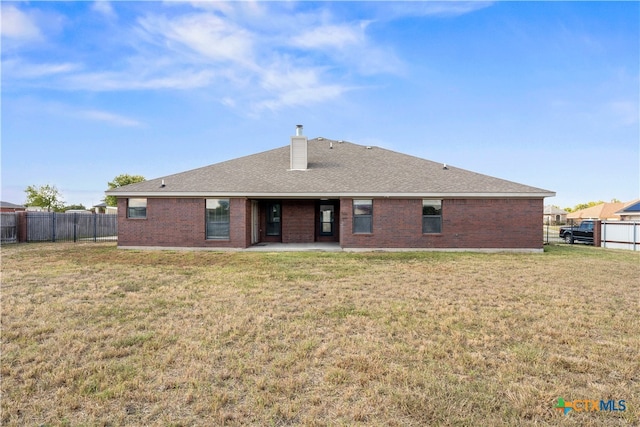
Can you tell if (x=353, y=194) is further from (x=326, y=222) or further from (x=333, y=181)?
(x=326, y=222)

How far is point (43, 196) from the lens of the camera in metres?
53.1

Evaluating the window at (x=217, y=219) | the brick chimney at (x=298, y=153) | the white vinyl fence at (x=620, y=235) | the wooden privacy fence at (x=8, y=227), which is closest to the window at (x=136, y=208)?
the window at (x=217, y=219)

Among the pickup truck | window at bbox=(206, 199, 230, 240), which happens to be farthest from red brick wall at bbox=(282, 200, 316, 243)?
the pickup truck

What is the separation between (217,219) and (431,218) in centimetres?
1010

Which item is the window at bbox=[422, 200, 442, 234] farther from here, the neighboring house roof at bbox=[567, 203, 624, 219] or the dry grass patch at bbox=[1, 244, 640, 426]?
the neighboring house roof at bbox=[567, 203, 624, 219]

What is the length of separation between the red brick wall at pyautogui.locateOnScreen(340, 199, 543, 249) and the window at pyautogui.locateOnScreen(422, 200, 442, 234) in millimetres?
199

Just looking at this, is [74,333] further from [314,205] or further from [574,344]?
[314,205]

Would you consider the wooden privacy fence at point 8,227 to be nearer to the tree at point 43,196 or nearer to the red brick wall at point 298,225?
the red brick wall at point 298,225

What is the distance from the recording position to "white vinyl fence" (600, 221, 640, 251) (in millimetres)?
16781

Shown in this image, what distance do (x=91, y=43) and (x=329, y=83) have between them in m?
11.0

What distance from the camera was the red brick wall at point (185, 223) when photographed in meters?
15.2

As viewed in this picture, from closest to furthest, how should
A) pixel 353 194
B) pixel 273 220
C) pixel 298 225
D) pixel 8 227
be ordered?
pixel 353 194, pixel 298 225, pixel 273 220, pixel 8 227

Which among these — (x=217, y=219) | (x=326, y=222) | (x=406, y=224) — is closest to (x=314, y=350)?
(x=406, y=224)

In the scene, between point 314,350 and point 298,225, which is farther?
point 298,225
